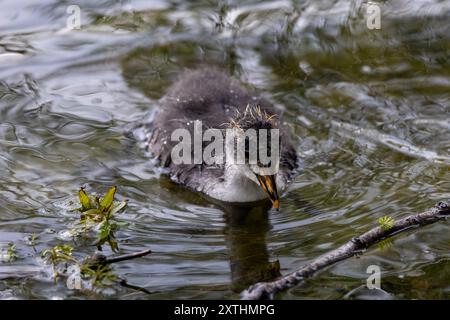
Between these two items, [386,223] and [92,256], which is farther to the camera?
[386,223]

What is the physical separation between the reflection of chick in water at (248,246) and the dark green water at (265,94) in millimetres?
18

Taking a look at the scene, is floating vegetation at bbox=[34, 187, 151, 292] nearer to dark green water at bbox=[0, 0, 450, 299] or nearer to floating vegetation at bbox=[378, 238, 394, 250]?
dark green water at bbox=[0, 0, 450, 299]

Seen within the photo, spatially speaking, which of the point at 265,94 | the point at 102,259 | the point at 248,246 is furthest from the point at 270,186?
the point at 265,94

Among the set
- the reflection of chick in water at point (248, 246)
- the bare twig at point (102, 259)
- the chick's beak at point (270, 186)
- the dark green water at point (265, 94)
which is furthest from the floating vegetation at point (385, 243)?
the bare twig at point (102, 259)

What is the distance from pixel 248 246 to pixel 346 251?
877mm

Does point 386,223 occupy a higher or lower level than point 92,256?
higher

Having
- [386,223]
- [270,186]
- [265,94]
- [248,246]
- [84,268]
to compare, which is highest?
[265,94]

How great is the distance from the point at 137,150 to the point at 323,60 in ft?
8.23

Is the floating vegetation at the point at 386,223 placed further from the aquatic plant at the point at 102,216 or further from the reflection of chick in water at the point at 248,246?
the aquatic plant at the point at 102,216

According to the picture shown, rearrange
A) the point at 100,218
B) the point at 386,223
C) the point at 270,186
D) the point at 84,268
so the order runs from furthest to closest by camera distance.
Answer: the point at 270,186
the point at 100,218
the point at 386,223
the point at 84,268

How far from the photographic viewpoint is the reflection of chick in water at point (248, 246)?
18.1 ft

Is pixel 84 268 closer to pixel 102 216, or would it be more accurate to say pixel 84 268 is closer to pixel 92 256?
pixel 92 256

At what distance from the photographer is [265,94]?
28.6 feet

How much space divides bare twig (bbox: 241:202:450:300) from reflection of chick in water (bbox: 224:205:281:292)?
0.75 ft
